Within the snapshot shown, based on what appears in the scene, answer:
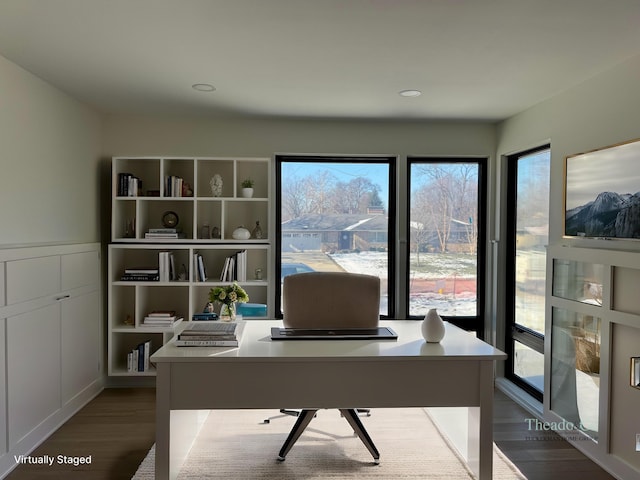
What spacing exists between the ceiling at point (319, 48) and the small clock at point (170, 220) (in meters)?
0.99

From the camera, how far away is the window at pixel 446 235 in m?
4.63

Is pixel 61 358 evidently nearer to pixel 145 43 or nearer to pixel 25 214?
pixel 25 214

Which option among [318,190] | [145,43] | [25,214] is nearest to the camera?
[145,43]

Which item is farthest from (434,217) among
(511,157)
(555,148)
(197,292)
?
(197,292)

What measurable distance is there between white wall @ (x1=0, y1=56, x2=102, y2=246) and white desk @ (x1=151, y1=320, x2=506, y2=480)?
146 cm

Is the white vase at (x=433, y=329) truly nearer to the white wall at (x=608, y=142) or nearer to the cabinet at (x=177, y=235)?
→ the white wall at (x=608, y=142)

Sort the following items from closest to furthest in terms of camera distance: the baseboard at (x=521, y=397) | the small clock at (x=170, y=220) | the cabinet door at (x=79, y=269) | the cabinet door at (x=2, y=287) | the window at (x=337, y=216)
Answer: the cabinet door at (x=2, y=287) < the cabinet door at (x=79, y=269) < the baseboard at (x=521, y=397) < the small clock at (x=170, y=220) < the window at (x=337, y=216)

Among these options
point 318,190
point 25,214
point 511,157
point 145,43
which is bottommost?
point 25,214

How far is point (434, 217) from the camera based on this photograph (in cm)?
463

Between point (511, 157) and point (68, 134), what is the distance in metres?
3.68

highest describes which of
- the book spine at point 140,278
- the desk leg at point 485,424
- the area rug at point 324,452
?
the book spine at point 140,278

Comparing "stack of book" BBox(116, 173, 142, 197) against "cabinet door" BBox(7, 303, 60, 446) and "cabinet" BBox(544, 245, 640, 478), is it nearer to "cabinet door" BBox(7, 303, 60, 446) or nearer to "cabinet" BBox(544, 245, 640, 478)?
"cabinet door" BBox(7, 303, 60, 446)

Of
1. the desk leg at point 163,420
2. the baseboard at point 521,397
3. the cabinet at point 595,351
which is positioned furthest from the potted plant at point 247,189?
the baseboard at point 521,397

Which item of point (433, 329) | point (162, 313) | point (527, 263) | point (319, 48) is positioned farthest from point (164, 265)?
point (527, 263)
